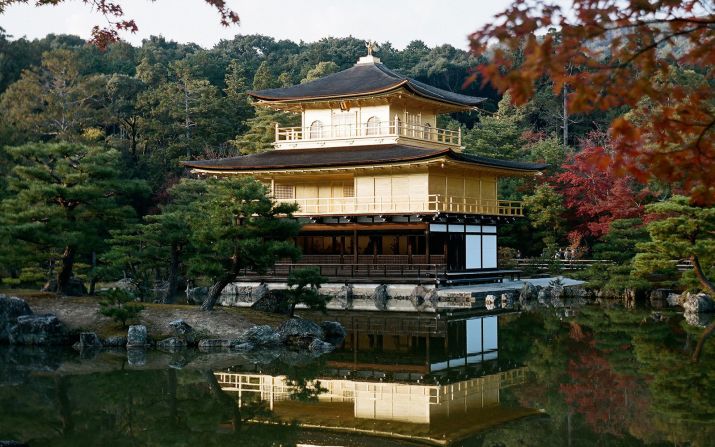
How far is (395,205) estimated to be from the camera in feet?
96.5

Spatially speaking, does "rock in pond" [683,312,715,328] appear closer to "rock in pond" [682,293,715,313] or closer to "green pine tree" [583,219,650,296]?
"rock in pond" [682,293,715,313]

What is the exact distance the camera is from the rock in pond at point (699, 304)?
872 inches

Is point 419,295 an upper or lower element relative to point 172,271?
lower

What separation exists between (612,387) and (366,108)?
2226 cm

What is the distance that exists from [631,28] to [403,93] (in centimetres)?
2646

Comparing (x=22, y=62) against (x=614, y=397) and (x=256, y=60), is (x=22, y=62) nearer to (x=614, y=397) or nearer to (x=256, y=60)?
(x=256, y=60)

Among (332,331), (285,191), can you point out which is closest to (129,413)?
(332,331)

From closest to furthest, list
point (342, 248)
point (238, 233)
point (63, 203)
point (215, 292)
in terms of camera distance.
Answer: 1. point (238, 233)
2. point (215, 292)
3. point (63, 203)
4. point (342, 248)

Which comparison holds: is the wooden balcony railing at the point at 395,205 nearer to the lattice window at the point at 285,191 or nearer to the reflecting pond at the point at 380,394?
the lattice window at the point at 285,191

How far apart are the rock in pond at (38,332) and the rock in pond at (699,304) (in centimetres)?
1605

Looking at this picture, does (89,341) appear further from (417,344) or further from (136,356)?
(417,344)

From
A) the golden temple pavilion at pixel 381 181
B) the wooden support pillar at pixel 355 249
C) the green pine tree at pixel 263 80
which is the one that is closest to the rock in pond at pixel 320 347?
the golden temple pavilion at pixel 381 181

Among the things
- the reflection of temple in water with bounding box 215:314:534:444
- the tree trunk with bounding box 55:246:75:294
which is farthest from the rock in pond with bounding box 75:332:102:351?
the reflection of temple in water with bounding box 215:314:534:444

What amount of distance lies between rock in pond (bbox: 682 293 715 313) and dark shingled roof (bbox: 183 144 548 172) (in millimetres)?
9122
